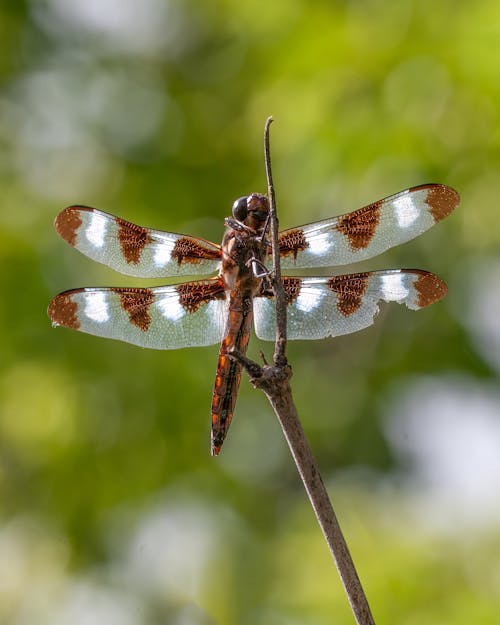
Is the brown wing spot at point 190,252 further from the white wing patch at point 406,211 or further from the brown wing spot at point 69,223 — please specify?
the white wing patch at point 406,211

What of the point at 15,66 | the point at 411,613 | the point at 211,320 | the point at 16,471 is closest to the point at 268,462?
the point at 16,471

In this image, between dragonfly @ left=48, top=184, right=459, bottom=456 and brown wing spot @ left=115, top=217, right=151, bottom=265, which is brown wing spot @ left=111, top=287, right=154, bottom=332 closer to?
dragonfly @ left=48, top=184, right=459, bottom=456

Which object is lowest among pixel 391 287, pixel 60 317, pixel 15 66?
pixel 391 287

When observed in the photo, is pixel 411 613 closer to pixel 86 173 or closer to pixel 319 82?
pixel 319 82

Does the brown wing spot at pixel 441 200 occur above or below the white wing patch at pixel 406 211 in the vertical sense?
below

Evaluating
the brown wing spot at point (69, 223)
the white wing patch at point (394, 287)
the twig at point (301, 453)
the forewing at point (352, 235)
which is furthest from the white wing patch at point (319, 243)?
the twig at point (301, 453)

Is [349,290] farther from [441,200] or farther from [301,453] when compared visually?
[301,453]

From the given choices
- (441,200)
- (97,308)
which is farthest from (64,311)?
(441,200)

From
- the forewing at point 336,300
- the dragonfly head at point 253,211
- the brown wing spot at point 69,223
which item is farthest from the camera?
the brown wing spot at point 69,223
